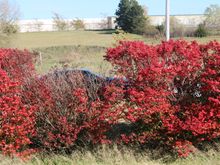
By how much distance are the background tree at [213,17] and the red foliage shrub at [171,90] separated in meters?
49.4

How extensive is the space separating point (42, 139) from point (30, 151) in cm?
36

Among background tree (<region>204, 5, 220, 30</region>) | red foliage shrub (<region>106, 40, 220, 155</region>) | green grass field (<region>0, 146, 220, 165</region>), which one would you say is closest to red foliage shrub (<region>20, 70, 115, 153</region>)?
green grass field (<region>0, 146, 220, 165</region>)

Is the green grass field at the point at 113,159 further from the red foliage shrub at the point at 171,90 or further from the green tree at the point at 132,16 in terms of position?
the green tree at the point at 132,16

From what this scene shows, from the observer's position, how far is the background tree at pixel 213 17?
56269 mm

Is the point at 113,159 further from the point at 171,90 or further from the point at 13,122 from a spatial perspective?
the point at 13,122

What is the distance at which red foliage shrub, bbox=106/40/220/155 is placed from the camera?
704 centimetres

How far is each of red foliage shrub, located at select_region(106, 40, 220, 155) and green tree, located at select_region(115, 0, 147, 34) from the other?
51.6m

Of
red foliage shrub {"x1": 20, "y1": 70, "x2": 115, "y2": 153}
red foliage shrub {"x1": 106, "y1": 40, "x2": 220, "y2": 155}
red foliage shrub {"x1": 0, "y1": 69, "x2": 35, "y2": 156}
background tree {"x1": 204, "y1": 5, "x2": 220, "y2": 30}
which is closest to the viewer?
red foliage shrub {"x1": 106, "y1": 40, "x2": 220, "y2": 155}

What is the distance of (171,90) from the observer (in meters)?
7.38

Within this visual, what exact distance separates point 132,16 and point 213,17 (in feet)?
35.9

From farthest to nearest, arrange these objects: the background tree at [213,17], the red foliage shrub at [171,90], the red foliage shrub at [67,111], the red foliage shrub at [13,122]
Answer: the background tree at [213,17] < the red foliage shrub at [67,111] < the red foliage shrub at [13,122] < the red foliage shrub at [171,90]

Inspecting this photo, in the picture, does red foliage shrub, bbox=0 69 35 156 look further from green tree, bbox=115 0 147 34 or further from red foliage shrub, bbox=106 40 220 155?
green tree, bbox=115 0 147 34

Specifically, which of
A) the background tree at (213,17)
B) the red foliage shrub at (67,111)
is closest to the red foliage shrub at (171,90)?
the red foliage shrub at (67,111)

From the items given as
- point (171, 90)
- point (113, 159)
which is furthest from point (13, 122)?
point (171, 90)
